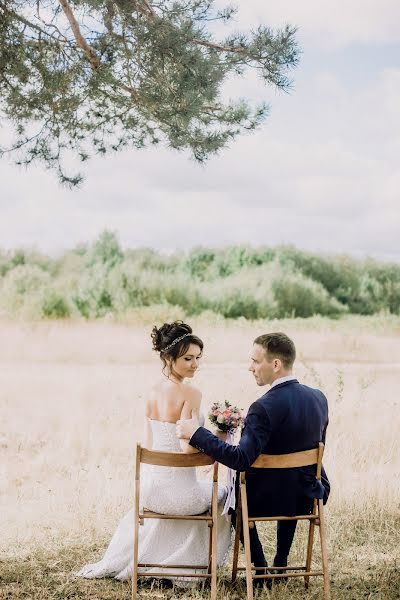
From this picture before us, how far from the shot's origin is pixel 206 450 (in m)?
3.48

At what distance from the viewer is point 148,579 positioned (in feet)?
13.3

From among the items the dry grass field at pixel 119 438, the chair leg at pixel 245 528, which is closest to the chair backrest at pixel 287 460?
the chair leg at pixel 245 528

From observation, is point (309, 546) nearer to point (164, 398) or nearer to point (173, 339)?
point (164, 398)

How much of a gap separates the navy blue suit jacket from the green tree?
193cm

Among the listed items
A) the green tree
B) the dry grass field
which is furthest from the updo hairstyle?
the green tree

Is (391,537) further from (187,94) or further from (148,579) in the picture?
(187,94)

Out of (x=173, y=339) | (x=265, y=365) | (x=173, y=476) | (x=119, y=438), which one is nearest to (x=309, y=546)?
(x=173, y=476)

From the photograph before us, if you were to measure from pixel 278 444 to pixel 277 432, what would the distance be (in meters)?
0.05

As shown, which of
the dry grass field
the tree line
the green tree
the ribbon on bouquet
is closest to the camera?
the ribbon on bouquet

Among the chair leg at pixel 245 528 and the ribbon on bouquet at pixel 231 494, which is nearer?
the chair leg at pixel 245 528

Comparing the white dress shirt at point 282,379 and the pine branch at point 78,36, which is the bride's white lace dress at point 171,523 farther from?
the pine branch at point 78,36

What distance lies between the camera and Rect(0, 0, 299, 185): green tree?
4785 millimetres

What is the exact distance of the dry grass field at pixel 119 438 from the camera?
14.7ft

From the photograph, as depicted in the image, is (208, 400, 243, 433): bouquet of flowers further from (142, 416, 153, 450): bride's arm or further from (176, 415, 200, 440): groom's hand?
(142, 416, 153, 450): bride's arm
